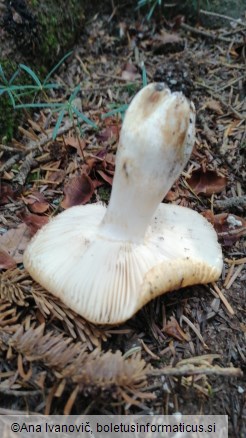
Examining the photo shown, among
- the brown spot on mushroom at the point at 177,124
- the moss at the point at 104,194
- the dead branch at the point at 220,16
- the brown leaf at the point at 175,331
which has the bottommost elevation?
the brown leaf at the point at 175,331

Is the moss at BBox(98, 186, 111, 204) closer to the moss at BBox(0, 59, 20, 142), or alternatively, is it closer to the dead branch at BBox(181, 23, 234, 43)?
the moss at BBox(0, 59, 20, 142)

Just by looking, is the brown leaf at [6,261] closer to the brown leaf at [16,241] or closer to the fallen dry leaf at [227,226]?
the brown leaf at [16,241]

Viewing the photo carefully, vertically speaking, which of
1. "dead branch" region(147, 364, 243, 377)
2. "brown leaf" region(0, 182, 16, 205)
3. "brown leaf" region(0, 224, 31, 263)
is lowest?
"dead branch" region(147, 364, 243, 377)

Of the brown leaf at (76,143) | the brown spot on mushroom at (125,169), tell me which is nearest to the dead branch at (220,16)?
the brown leaf at (76,143)

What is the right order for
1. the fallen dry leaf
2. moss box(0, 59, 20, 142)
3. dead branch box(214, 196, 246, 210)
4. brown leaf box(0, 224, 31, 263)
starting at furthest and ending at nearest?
moss box(0, 59, 20, 142), dead branch box(214, 196, 246, 210), the fallen dry leaf, brown leaf box(0, 224, 31, 263)

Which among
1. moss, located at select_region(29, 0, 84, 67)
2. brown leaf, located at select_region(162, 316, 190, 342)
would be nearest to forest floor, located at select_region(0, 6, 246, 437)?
brown leaf, located at select_region(162, 316, 190, 342)
